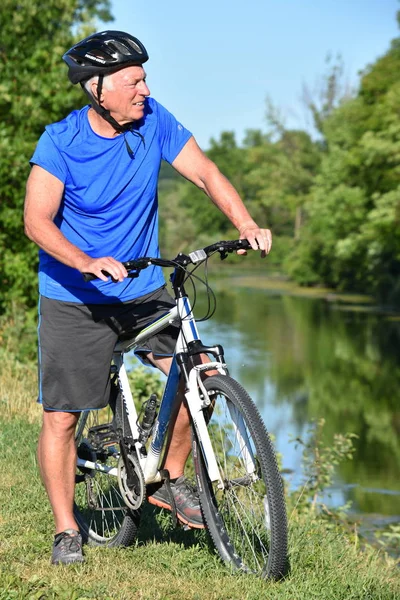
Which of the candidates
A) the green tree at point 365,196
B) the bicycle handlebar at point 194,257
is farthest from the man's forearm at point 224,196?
the green tree at point 365,196

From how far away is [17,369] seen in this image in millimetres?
10141

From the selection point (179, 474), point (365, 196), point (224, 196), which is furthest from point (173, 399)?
point (365, 196)

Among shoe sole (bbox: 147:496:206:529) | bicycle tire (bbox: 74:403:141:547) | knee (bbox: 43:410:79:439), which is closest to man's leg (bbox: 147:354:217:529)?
shoe sole (bbox: 147:496:206:529)

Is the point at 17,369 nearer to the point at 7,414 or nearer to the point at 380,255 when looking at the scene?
the point at 7,414

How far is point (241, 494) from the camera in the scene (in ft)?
13.0

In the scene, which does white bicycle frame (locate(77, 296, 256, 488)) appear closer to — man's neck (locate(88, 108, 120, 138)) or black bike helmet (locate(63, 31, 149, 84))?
man's neck (locate(88, 108, 120, 138))

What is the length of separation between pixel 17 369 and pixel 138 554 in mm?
5929

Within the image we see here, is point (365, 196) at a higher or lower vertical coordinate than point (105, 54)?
lower

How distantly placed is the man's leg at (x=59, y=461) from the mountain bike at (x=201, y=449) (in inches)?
8.8

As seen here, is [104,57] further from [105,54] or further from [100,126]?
[100,126]

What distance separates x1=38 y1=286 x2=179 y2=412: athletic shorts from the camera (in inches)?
167

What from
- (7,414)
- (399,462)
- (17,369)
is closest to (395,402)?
(399,462)

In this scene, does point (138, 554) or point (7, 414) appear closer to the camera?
point (138, 554)

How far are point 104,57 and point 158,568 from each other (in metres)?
2.06
